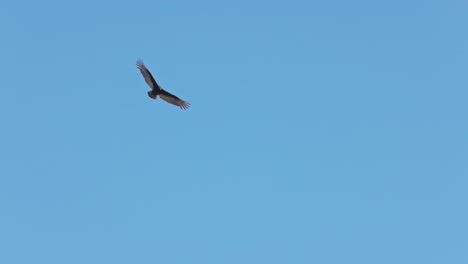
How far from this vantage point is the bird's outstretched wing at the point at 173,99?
7256 centimetres

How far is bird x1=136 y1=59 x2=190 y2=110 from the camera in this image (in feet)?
235

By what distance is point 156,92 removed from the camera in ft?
237

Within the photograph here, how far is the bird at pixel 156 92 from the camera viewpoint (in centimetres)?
7150

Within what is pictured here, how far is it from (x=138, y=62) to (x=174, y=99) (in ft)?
11.4

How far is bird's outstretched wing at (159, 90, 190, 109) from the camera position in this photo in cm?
7256

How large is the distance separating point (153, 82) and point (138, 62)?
1.55 meters

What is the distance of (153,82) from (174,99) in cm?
202

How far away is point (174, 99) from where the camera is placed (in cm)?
7312

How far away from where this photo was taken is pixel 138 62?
71.4 m

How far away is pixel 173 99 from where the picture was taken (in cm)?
7312

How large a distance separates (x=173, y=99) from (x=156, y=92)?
4.56 ft
